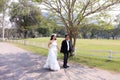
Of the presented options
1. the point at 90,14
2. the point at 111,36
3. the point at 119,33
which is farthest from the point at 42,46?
the point at 111,36

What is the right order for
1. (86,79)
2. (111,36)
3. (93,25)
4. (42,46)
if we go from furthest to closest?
1. (111,36)
2. (42,46)
3. (93,25)
4. (86,79)

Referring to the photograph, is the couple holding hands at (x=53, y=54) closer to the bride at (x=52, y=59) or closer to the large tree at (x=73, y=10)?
the bride at (x=52, y=59)

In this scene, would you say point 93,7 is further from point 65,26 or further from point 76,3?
point 65,26

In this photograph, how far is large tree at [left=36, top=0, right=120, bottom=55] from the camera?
17.6 metres

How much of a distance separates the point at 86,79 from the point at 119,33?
11633cm

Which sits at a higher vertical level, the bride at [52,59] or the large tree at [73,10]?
the large tree at [73,10]

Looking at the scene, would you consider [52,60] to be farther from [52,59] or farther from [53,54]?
[53,54]

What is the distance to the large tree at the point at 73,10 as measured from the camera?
17.6m

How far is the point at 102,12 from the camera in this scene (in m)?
18.0

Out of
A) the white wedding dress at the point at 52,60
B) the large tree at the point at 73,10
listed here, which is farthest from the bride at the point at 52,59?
the large tree at the point at 73,10

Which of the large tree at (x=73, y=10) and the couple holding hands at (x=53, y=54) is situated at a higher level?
the large tree at (x=73, y=10)

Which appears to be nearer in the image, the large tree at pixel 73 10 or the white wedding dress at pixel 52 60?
the white wedding dress at pixel 52 60

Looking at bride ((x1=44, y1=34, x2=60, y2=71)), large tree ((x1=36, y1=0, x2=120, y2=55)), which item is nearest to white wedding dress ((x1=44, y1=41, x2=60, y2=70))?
bride ((x1=44, y1=34, x2=60, y2=71))

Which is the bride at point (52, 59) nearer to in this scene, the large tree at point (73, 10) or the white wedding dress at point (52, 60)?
the white wedding dress at point (52, 60)
